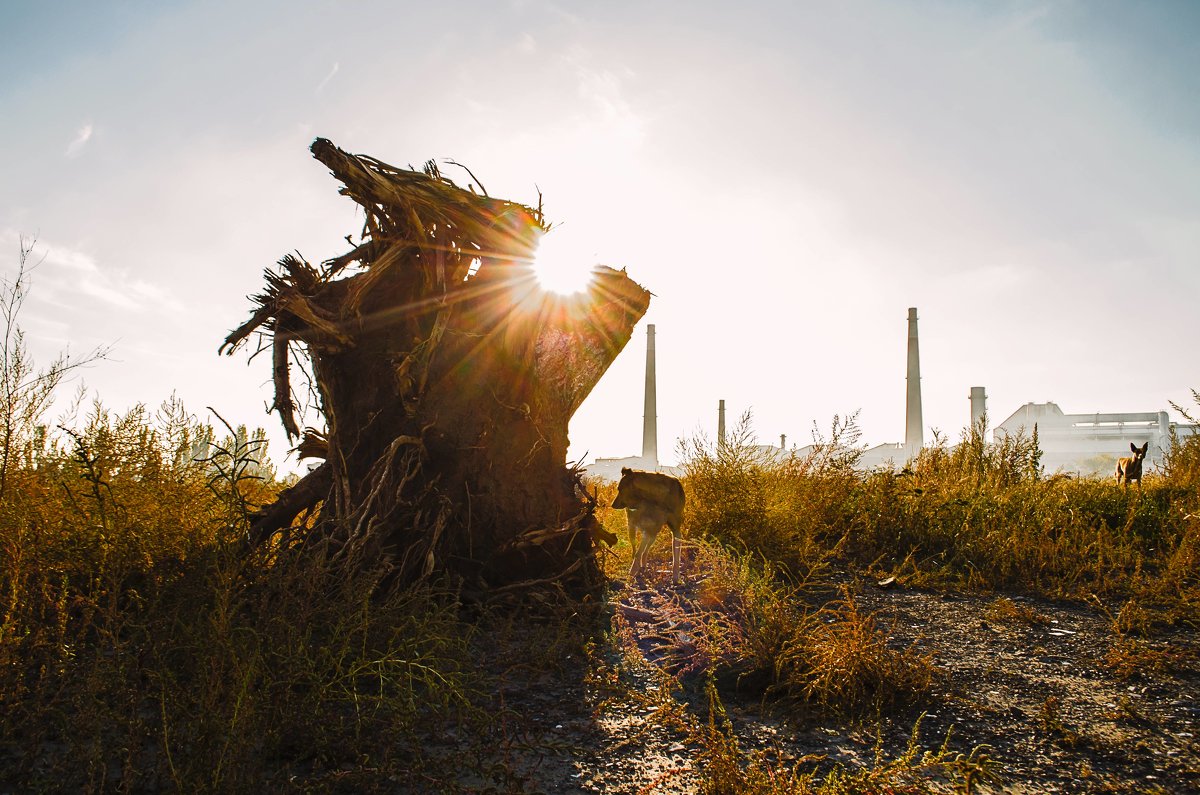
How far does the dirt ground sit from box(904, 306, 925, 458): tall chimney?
87.5 ft

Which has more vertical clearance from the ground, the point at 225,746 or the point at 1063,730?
the point at 225,746

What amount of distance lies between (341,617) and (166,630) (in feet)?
2.27

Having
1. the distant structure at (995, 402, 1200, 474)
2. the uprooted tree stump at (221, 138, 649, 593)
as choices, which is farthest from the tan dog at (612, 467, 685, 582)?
the distant structure at (995, 402, 1200, 474)

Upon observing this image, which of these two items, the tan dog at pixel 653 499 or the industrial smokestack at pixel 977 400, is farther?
the industrial smokestack at pixel 977 400

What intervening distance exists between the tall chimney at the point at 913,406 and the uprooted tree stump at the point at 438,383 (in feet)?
89.2

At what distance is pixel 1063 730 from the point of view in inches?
98.4

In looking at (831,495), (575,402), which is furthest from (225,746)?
(831,495)

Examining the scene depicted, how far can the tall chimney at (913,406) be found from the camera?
28.3 metres

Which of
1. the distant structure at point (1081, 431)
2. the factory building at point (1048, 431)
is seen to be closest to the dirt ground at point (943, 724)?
the factory building at point (1048, 431)

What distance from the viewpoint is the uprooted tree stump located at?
4328 millimetres

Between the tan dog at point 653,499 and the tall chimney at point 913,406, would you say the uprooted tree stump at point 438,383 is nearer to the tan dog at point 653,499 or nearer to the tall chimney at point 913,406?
the tan dog at point 653,499

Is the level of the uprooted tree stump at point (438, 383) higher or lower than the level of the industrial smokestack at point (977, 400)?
lower

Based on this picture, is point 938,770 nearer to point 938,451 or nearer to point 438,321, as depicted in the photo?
point 438,321

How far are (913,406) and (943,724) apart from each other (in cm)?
2863
